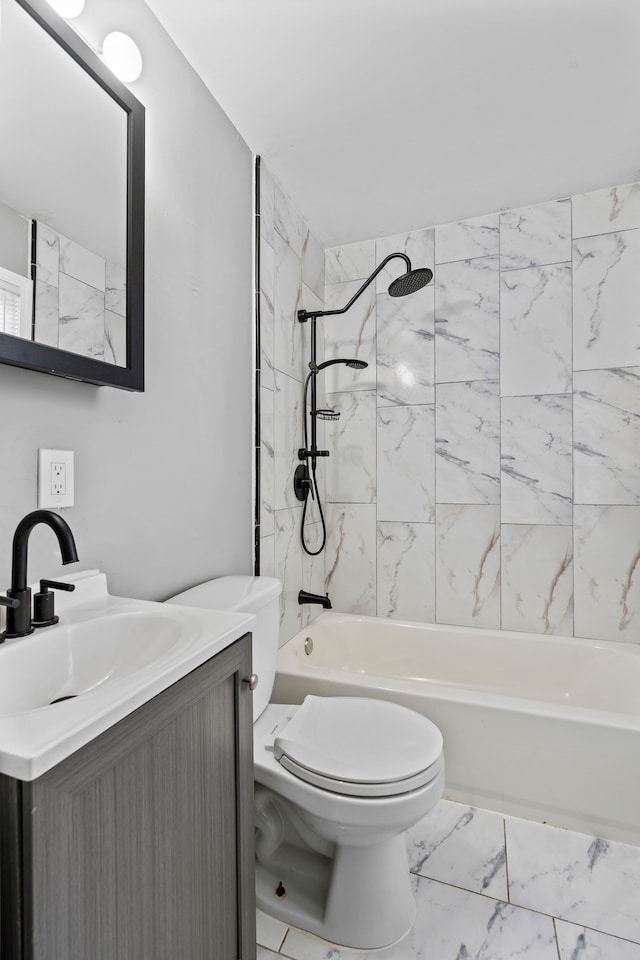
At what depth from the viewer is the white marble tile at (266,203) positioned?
1946 mm

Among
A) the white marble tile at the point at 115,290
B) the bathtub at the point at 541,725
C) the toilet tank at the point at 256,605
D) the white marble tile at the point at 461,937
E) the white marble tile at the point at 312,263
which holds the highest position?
the white marble tile at the point at 312,263

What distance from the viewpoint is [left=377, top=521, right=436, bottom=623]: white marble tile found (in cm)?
246

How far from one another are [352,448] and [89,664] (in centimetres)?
186

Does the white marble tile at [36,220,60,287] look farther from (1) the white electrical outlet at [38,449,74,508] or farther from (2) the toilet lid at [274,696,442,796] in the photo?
(2) the toilet lid at [274,696,442,796]

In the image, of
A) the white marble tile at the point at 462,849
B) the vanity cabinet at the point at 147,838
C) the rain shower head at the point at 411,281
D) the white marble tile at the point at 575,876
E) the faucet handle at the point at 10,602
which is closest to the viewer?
the vanity cabinet at the point at 147,838

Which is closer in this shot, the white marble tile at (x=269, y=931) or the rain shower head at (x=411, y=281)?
the white marble tile at (x=269, y=931)

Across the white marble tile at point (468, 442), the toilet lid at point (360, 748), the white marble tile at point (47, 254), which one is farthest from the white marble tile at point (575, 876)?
the white marble tile at point (47, 254)

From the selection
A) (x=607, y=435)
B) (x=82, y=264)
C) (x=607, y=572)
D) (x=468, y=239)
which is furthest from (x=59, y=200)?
(x=607, y=572)

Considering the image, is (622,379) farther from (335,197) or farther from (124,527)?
(124,527)

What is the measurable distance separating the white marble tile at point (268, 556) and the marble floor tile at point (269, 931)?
39.5 inches

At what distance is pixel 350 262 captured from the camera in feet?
8.66

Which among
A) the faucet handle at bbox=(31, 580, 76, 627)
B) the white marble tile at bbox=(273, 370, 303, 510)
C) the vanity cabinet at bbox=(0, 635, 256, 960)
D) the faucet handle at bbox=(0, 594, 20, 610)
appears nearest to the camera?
the vanity cabinet at bbox=(0, 635, 256, 960)

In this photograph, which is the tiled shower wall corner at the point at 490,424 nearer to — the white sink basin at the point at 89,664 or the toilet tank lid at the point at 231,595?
the toilet tank lid at the point at 231,595

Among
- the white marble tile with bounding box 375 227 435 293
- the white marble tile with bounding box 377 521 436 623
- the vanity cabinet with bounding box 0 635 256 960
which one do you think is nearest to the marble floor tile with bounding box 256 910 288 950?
the vanity cabinet with bounding box 0 635 256 960
